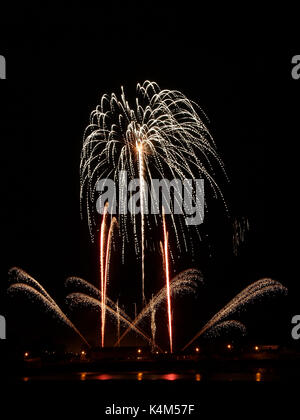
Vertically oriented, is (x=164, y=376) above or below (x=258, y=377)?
below

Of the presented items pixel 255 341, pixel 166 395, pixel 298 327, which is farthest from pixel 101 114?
pixel 255 341

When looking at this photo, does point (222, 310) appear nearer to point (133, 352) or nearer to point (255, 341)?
point (255, 341)

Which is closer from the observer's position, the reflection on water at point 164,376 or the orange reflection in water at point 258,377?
the orange reflection in water at point 258,377

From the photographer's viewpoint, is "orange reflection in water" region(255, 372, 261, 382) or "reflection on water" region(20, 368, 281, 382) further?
"reflection on water" region(20, 368, 281, 382)

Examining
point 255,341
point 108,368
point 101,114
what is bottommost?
point 255,341

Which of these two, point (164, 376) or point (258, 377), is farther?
point (164, 376)

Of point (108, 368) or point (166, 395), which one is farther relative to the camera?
point (108, 368)

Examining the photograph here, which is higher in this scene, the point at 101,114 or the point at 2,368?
the point at 101,114
